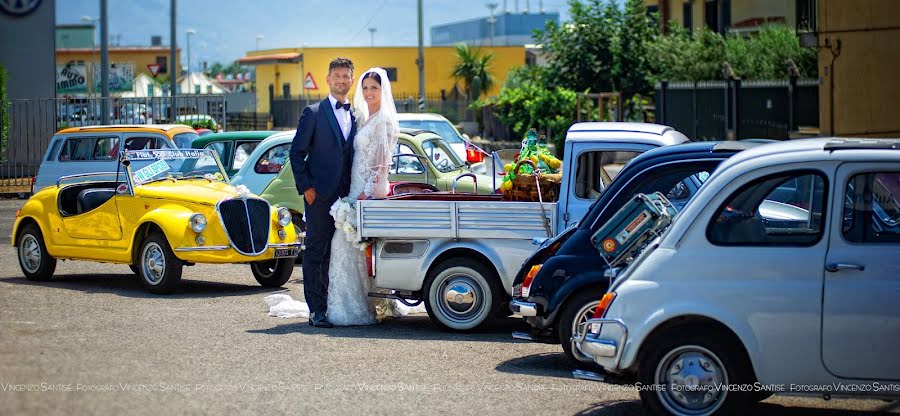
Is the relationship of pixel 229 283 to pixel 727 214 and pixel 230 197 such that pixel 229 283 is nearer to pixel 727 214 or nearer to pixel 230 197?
pixel 230 197

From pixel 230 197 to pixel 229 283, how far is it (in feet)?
4.64

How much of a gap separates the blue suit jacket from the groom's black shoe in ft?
3.49

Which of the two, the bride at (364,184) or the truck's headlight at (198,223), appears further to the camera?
the truck's headlight at (198,223)

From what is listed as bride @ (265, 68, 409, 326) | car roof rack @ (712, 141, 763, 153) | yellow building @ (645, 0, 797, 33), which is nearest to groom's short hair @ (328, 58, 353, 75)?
bride @ (265, 68, 409, 326)

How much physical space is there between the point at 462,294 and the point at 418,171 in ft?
20.2

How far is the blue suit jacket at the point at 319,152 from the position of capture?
11.0 metres

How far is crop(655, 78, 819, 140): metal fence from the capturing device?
2631cm

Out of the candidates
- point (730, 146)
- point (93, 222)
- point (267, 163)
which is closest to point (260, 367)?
point (730, 146)

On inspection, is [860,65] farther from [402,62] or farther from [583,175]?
[402,62]

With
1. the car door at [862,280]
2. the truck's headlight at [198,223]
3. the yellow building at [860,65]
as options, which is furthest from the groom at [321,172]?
the yellow building at [860,65]

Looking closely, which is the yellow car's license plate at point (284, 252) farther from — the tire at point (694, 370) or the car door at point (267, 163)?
the tire at point (694, 370)

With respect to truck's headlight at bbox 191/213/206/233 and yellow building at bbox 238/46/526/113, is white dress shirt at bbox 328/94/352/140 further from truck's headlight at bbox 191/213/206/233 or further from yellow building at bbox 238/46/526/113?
yellow building at bbox 238/46/526/113

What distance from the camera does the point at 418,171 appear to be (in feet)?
53.6

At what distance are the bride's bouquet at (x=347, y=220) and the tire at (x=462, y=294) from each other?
77 cm
